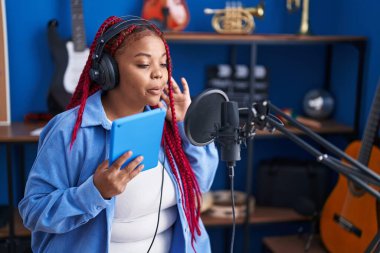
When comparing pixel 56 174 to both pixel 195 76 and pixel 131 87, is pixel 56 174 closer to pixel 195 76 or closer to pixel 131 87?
pixel 131 87

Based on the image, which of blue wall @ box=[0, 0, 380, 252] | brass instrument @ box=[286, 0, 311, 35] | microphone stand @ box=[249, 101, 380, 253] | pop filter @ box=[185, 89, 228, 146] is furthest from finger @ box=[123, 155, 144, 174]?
brass instrument @ box=[286, 0, 311, 35]

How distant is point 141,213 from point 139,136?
0.31m

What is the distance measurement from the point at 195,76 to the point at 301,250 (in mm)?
1067

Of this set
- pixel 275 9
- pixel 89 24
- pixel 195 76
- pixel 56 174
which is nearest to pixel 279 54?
pixel 275 9

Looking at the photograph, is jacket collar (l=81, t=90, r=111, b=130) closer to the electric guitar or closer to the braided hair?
the braided hair

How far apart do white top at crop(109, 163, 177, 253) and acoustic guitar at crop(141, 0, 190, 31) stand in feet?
4.05

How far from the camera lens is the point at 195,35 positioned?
2.32 m

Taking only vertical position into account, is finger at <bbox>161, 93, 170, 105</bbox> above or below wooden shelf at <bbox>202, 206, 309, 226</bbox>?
above

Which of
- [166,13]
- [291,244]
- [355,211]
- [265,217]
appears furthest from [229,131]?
[291,244]

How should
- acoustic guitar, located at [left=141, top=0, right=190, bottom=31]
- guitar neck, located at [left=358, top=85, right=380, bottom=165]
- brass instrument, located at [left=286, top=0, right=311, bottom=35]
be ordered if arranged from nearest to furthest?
guitar neck, located at [left=358, top=85, right=380, bottom=165], acoustic guitar, located at [left=141, top=0, right=190, bottom=31], brass instrument, located at [left=286, top=0, right=311, bottom=35]

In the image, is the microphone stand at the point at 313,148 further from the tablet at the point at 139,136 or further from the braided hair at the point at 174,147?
the braided hair at the point at 174,147

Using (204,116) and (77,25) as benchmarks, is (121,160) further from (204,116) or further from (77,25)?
(77,25)

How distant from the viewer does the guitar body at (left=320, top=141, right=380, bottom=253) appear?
2.11 meters

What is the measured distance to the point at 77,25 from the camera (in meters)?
2.36
